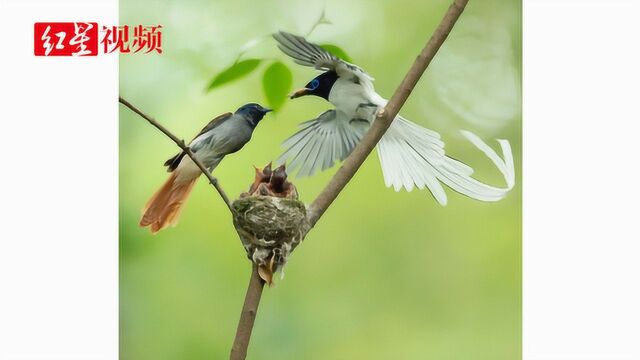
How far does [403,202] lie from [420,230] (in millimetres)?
121

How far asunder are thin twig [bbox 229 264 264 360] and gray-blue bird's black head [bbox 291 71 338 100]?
76cm

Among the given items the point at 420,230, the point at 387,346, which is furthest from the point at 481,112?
the point at 387,346

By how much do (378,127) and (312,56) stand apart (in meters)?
0.41

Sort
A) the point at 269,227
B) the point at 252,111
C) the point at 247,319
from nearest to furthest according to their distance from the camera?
the point at 247,319 < the point at 269,227 < the point at 252,111

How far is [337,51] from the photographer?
279cm

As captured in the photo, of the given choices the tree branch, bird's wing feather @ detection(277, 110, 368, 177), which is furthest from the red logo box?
the tree branch

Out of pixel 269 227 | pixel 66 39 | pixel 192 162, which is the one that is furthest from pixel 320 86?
pixel 66 39

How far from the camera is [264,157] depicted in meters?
2.83

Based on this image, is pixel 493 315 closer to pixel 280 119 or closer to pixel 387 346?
pixel 387 346

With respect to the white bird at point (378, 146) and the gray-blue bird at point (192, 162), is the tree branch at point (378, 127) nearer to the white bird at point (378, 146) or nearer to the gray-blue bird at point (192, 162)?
the white bird at point (378, 146)

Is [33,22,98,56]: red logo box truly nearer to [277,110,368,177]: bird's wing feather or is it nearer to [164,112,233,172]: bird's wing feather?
[164,112,233,172]: bird's wing feather

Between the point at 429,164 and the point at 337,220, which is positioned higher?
the point at 429,164

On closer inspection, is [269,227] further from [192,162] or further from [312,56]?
[312,56]

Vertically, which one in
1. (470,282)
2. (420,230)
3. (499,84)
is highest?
(499,84)
